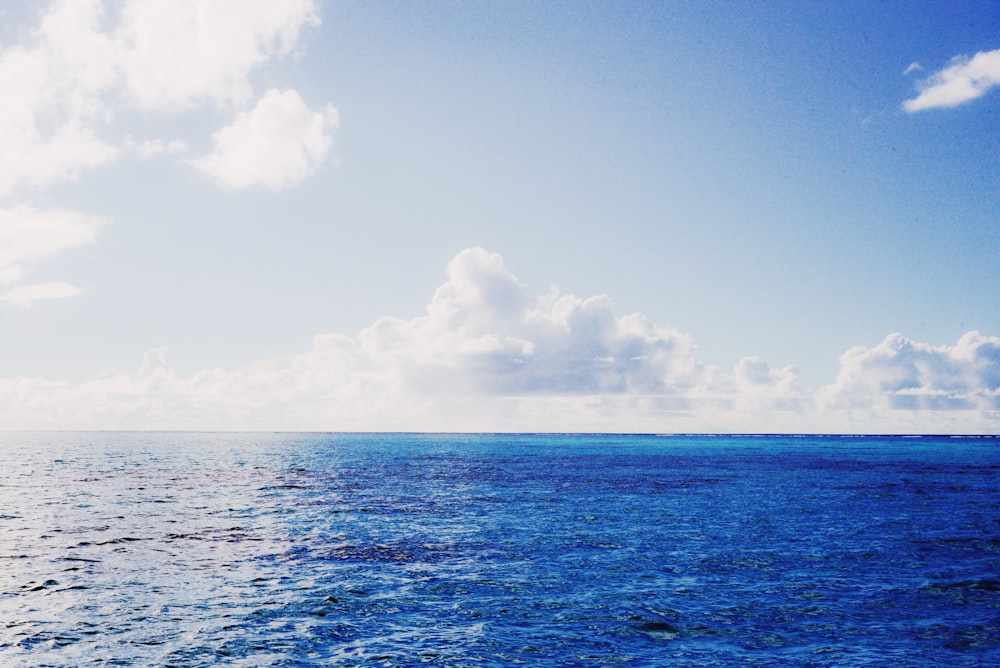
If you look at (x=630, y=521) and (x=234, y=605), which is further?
(x=630, y=521)

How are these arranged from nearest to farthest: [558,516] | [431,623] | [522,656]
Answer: [522,656]
[431,623]
[558,516]

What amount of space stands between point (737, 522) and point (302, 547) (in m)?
31.5

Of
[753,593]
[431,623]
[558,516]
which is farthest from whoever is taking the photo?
[558,516]

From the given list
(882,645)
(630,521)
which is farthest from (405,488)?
(882,645)

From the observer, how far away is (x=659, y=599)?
2695 centimetres

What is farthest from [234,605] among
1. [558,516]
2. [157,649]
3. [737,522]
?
[737,522]

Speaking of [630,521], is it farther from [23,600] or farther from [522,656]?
[23,600]

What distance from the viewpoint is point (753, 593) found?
91.6 ft

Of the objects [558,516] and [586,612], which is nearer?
[586,612]

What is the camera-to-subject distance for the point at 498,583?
2969 centimetres

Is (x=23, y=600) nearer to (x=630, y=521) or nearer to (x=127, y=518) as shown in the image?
(x=127, y=518)

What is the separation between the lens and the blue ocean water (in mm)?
21406

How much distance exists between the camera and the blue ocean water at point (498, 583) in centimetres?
2141

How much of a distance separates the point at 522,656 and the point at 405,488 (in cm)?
5780
